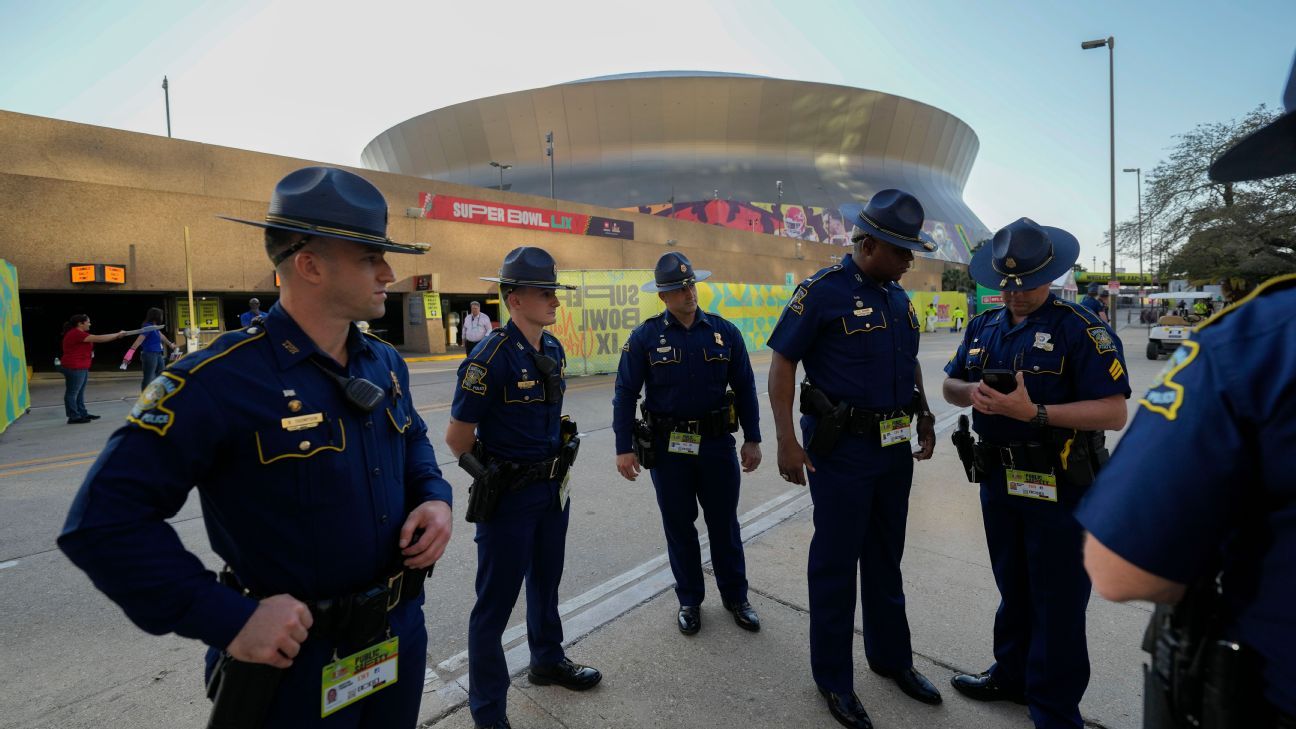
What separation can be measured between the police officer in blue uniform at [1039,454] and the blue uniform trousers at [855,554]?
0.36 metres

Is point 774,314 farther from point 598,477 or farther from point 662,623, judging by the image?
point 662,623

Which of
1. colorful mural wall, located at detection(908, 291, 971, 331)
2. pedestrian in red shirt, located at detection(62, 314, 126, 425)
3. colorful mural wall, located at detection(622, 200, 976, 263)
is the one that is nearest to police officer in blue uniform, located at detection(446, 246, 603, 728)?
pedestrian in red shirt, located at detection(62, 314, 126, 425)

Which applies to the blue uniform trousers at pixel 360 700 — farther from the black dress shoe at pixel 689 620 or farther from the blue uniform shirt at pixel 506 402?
the black dress shoe at pixel 689 620

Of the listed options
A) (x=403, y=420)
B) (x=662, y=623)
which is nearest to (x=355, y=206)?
(x=403, y=420)

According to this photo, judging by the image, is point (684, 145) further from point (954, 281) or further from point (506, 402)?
point (506, 402)

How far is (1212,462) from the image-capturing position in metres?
0.88

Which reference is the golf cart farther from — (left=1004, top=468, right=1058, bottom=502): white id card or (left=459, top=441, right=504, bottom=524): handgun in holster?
(left=459, top=441, right=504, bottom=524): handgun in holster

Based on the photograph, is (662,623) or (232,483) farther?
(662,623)

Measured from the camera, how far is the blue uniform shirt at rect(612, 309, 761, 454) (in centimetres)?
355

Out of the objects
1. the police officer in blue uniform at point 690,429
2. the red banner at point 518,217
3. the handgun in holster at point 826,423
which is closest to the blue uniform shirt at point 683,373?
the police officer in blue uniform at point 690,429

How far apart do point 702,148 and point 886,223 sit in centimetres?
6319

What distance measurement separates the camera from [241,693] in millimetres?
1330

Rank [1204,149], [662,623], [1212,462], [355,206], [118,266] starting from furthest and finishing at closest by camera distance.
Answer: [1204,149], [118,266], [662,623], [355,206], [1212,462]

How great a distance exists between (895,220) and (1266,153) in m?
1.63
